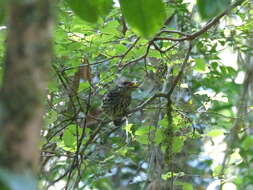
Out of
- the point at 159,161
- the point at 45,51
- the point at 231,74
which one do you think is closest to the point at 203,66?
the point at 231,74

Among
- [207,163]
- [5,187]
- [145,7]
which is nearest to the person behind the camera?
[5,187]

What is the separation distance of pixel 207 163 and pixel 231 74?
1.55 m

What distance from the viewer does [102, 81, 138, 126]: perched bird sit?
145 inches

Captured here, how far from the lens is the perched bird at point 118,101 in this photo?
368 cm

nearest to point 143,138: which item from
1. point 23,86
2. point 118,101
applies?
point 118,101

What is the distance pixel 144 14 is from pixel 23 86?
1.16ft

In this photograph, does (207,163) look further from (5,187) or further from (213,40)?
(5,187)

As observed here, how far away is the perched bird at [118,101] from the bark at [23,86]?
9.63 feet

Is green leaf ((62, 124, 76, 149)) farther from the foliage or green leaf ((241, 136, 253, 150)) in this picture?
green leaf ((241, 136, 253, 150))

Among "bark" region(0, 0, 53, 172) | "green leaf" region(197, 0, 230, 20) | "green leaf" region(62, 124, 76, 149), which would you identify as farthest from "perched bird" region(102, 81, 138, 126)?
"bark" region(0, 0, 53, 172)

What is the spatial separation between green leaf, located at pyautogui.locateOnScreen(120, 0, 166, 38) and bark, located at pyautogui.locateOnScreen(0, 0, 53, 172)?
0.30 m

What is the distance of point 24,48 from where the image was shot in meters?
0.59

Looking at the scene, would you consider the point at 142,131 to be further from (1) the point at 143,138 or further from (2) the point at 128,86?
(2) the point at 128,86

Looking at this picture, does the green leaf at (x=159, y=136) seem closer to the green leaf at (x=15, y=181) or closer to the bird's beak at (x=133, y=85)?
the bird's beak at (x=133, y=85)
